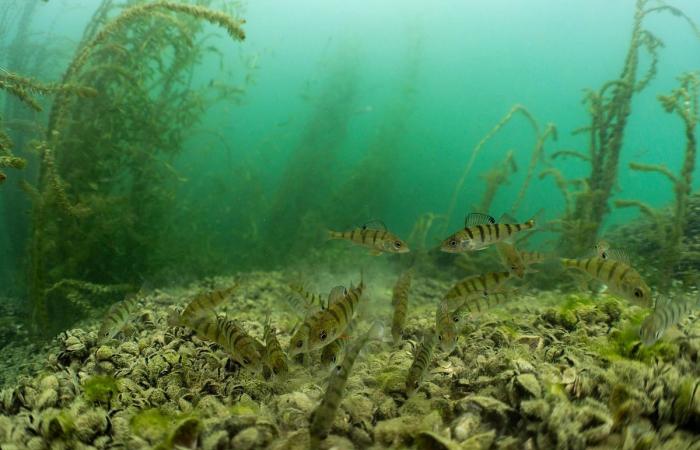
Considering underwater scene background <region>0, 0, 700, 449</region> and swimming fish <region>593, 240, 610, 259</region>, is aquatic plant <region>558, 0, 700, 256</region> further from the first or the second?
swimming fish <region>593, 240, 610, 259</region>

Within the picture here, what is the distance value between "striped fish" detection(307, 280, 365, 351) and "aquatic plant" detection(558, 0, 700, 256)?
651cm

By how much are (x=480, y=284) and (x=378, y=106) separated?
53.2 metres

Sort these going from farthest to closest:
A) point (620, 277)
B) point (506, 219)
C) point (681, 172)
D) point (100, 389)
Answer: point (681, 172)
point (506, 219)
point (620, 277)
point (100, 389)

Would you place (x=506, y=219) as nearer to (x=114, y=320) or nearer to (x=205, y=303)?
(x=205, y=303)

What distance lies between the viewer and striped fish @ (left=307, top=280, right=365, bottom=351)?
2631 mm

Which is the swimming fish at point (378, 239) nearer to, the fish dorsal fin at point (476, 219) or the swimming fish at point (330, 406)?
the fish dorsal fin at point (476, 219)

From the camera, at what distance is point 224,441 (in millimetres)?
2098

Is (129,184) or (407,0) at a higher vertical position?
(407,0)

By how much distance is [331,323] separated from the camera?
8.71ft

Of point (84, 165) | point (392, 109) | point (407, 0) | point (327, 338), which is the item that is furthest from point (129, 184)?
point (407, 0)

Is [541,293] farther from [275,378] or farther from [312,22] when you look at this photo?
[312,22]

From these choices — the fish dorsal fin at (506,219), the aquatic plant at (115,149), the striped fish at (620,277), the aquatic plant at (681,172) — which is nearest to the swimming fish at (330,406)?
the striped fish at (620,277)

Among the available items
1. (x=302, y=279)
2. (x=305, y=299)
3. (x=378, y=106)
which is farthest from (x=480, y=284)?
(x=378, y=106)

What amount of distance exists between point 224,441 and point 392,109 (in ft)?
65.9
